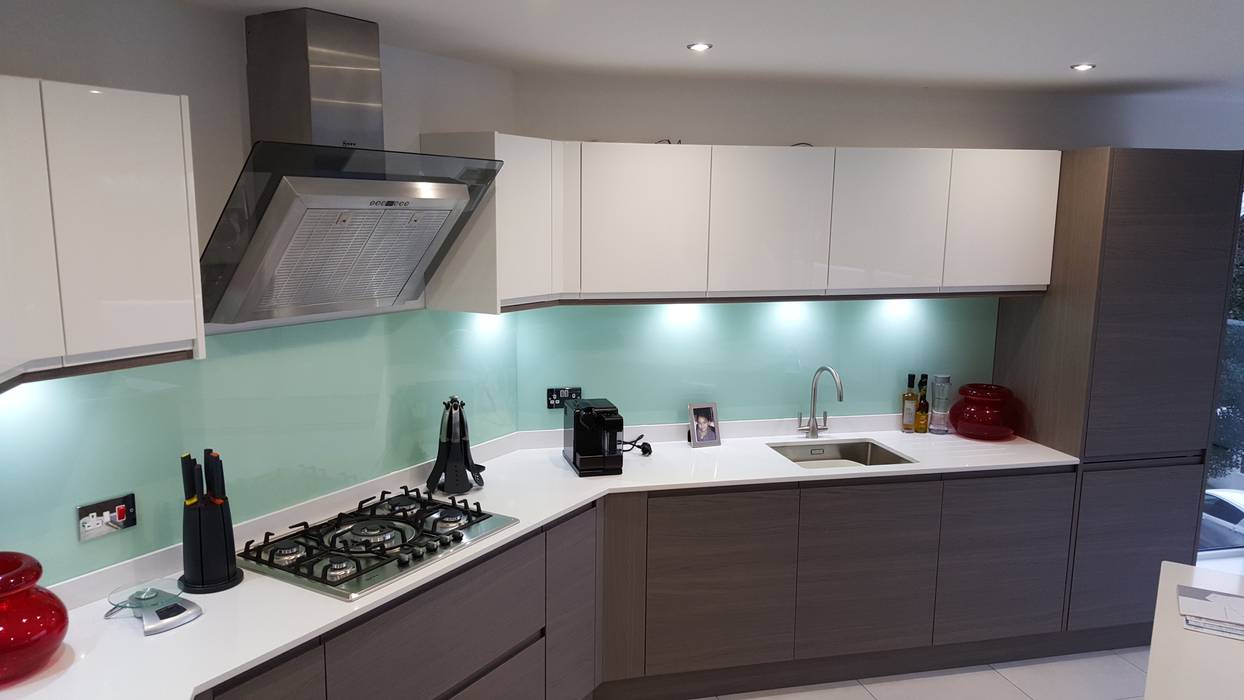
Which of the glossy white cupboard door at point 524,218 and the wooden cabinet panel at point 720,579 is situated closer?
the glossy white cupboard door at point 524,218

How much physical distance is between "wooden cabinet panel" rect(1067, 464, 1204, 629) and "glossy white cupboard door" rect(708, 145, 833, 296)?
156 centimetres

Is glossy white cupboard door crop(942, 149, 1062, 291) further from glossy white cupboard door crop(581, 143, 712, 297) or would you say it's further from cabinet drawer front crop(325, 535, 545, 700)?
cabinet drawer front crop(325, 535, 545, 700)

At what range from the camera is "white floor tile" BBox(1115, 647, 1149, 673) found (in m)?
3.58

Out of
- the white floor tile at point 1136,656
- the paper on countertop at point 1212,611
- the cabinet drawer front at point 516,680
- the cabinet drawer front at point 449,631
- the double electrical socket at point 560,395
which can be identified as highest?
the double electrical socket at point 560,395

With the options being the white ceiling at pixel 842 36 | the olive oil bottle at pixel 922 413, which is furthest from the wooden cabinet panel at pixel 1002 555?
the white ceiling at pixel 842 36

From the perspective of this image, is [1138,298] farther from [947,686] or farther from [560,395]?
[560,395]

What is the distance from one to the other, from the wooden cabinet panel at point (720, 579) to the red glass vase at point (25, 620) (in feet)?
6.11

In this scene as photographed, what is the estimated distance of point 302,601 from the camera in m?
2.09

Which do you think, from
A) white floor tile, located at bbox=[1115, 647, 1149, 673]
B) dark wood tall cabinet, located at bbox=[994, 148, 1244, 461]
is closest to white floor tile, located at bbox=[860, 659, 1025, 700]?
white floor tile, located at bbox=[1115, 647, 1149, 673]

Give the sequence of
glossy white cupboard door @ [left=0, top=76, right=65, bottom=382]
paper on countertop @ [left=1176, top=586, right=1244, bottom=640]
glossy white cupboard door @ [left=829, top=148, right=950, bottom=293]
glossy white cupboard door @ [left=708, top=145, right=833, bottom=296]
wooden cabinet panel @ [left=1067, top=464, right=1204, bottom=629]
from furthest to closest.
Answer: wooden cabinet panel @ [left=1067, top=464, right=1204, bottom=629] → glossy white cupboard door @ [left=829, top=148, right=950, bottom=293] → glossy white cupboard door @ [left=708, top=145, right=833, bottom=296] → paper on countertop @ [left=1176, top=586, right=1244, bottom=640] → glossy white cupboard door @ [left=0, top=76, right=65, bottom=382]

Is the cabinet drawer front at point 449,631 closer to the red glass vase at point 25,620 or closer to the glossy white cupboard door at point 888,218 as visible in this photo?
the red glass vase at point 25,620

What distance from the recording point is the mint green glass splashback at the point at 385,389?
201cm

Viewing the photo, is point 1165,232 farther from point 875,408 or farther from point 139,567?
point 139,567

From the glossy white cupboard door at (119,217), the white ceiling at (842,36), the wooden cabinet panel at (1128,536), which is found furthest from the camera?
the wooden cabinet panel at (1128,536)
